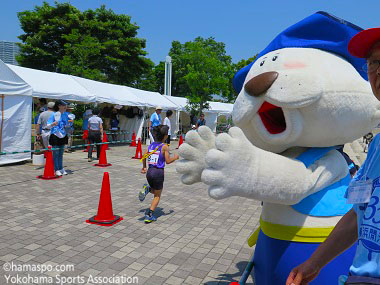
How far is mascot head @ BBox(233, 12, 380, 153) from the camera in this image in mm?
1973

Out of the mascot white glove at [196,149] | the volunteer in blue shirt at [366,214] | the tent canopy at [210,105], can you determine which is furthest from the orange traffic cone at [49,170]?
the tent canopy at [210,105]

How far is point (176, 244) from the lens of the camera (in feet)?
14.0

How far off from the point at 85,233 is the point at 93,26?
24.8m

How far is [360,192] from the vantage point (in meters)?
1.23

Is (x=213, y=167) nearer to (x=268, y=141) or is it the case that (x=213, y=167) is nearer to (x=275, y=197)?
(x=275, y=197)

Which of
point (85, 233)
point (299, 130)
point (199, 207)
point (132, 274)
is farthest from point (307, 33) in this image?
point (199, 207)

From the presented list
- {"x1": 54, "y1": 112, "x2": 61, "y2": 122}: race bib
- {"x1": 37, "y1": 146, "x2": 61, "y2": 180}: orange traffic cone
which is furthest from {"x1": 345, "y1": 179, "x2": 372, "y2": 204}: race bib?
{"x1": 54, "y1": 112, "x2": 61, "y2": 122}: race bib

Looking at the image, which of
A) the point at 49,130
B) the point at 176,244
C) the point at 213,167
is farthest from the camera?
the point at 49,130

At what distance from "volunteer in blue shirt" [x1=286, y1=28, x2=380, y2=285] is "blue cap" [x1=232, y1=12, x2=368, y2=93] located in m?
0.95

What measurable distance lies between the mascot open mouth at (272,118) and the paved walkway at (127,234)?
2.00 m

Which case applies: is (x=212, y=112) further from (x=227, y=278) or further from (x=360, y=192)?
(x=360, y=192)

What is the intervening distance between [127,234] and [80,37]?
912 inches

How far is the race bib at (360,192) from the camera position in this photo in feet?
3.94

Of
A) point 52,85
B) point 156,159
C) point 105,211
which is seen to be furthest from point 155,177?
point 52,85
